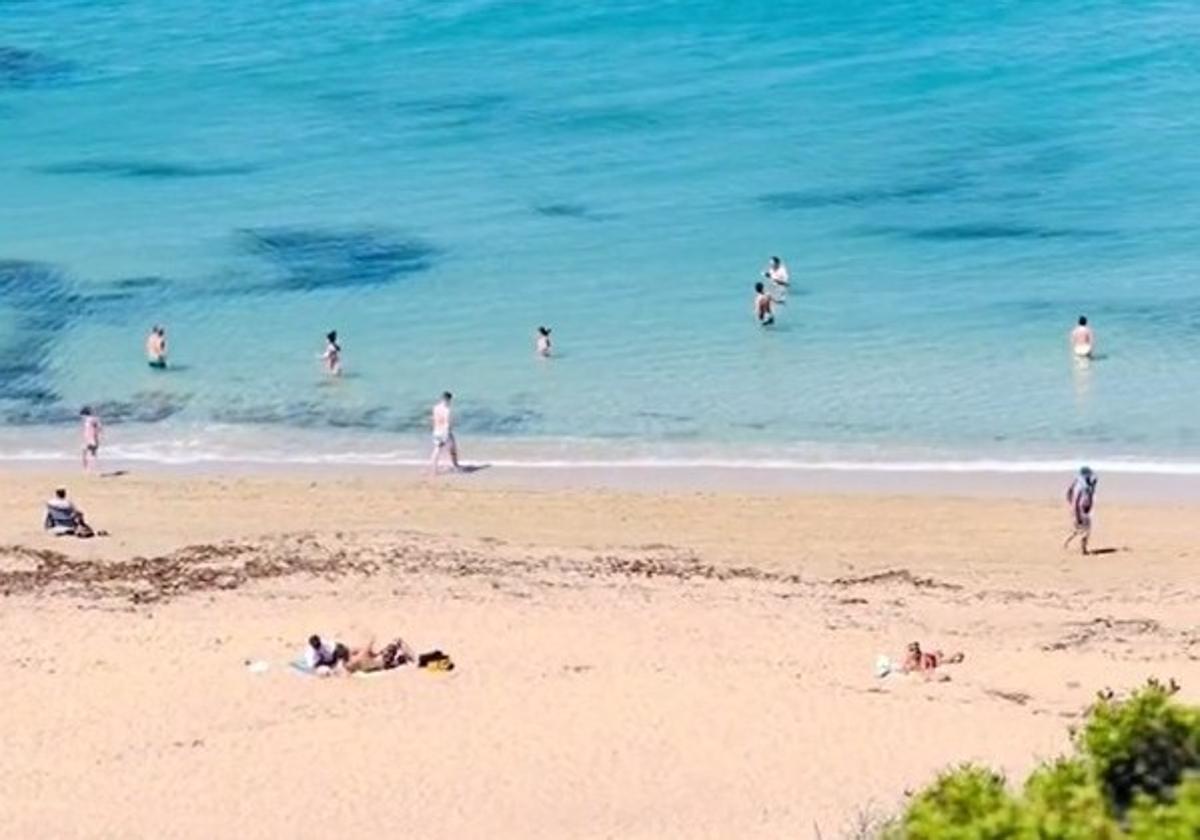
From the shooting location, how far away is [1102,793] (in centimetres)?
1334

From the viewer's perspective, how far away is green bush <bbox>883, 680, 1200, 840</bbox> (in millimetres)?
12055

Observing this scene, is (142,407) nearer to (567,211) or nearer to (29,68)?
(567,211)

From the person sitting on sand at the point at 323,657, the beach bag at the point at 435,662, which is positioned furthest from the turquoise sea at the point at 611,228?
the person sitting on sand at the point at 323,657

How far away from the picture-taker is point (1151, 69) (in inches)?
1960

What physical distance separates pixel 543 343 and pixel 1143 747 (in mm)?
21477

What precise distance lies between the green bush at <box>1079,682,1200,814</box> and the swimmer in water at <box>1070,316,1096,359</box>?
20029 millimetres

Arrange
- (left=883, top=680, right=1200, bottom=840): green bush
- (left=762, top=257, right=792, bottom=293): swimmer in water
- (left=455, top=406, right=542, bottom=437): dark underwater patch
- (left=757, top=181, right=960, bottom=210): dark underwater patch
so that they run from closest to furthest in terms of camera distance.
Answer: (left=883, top=680, right=1200, bottom=840): green bush < (left=455, top=406, right=542, bottom=437): dark underwater patch < (left=762, top=257, right=792, bottom=293): swimmer in water < (left=757, top=181, right=960, bottom=210): dark underwater patch

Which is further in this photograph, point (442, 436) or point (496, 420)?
point (496, 420)

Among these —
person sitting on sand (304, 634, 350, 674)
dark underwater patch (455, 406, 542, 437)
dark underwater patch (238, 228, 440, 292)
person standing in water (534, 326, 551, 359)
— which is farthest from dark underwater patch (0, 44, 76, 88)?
person sitting on sand (304, 634, 350, 674)

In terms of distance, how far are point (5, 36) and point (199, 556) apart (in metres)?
35.3

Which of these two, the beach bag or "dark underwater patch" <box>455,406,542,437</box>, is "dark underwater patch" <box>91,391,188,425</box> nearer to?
"dark underwater patch" <box>455,406,542,437</box>

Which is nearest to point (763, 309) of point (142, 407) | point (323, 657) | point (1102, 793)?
point (142, 407)

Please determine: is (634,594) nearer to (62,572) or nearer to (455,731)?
(455,731)

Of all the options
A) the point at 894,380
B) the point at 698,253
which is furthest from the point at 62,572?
the point at 698,253
